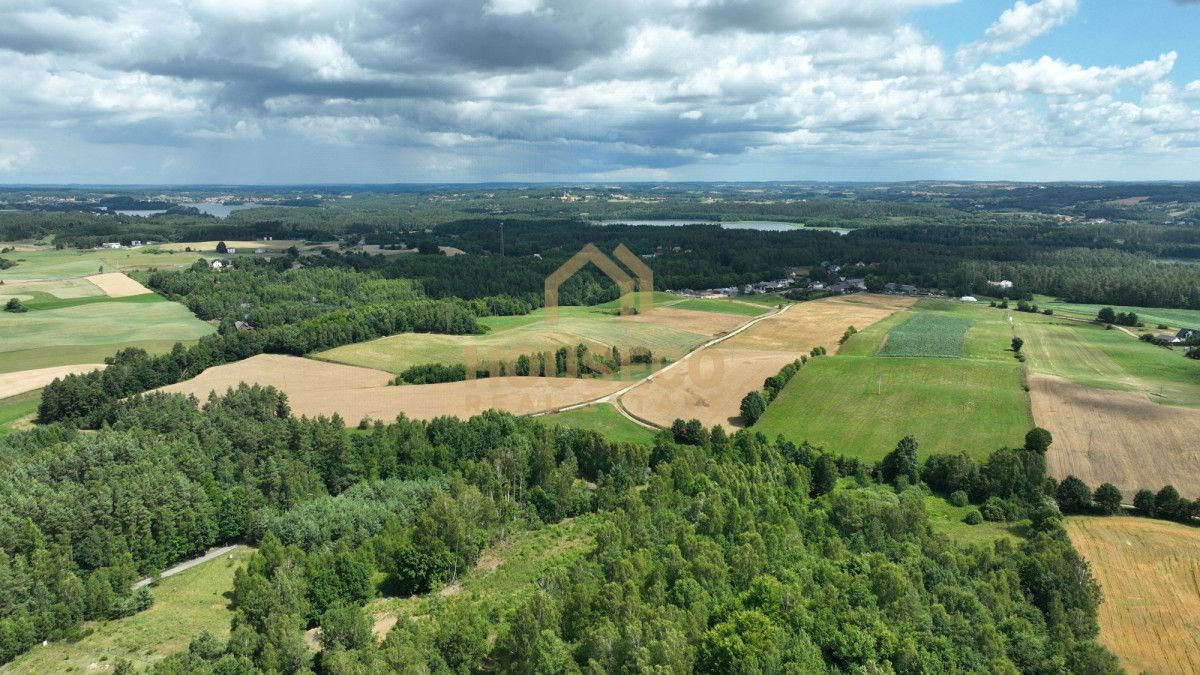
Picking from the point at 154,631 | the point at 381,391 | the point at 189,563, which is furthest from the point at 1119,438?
the point at 189,563

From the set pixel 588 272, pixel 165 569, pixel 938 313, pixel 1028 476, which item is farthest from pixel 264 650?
pixel 588 272

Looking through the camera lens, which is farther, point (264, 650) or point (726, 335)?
point (726, 335)

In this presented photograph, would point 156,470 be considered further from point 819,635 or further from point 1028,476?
point 1028,476

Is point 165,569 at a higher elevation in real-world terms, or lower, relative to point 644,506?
lower

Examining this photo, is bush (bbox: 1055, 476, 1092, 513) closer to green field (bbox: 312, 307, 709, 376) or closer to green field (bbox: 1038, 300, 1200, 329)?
green field (bbox: 312, 307, 709, 376)

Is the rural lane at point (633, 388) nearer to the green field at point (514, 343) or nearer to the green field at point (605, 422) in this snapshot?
the green field at point (605, 422)

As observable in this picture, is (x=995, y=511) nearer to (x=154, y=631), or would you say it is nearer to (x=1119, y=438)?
(x=1119, y=438)

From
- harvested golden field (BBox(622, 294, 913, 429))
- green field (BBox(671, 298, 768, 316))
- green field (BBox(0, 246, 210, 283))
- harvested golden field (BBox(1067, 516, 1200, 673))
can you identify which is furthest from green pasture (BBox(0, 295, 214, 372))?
harvested golden field (BBox(1067, 516, 1200, 673))
